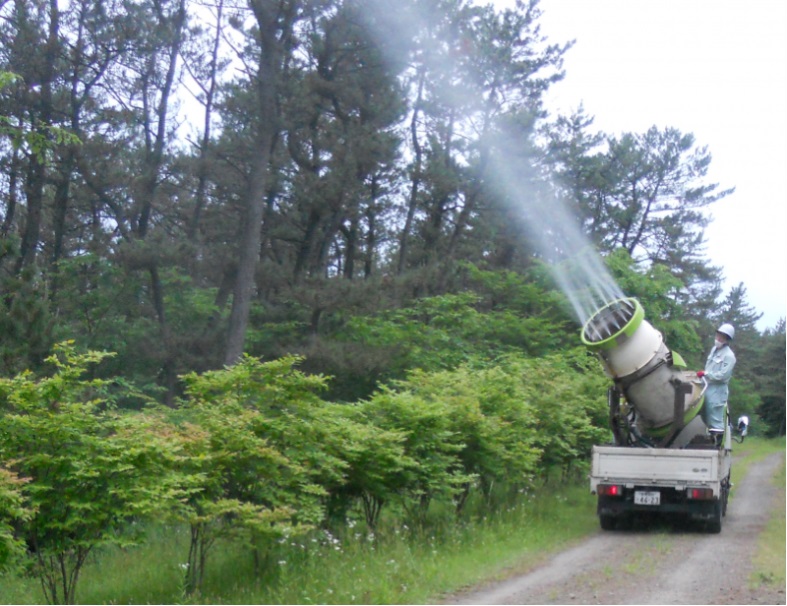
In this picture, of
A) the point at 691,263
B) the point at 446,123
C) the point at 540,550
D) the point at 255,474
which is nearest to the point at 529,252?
the point at 446,123

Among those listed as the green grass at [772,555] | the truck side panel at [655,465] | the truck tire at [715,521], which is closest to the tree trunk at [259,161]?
the truck side panel at [655,465]

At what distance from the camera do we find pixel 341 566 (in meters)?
9.24

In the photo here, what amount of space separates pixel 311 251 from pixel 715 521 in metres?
18.1

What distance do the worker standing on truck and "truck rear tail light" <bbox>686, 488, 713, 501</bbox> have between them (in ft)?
4.16

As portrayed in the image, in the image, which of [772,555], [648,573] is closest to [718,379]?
[772,555]

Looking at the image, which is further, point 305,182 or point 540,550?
point 305,182

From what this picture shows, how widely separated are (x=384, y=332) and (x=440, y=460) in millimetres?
14543

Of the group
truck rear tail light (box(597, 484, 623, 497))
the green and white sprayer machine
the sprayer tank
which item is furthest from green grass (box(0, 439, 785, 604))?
the sprayer tank

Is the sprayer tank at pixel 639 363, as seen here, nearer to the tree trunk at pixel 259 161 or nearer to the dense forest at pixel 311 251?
the dense forest at pixel 311 251

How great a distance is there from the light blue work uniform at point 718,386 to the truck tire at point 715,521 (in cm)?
118

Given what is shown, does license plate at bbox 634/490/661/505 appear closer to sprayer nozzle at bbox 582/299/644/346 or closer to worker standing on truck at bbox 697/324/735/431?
worker standing on truck at bbox 697/324/735/431

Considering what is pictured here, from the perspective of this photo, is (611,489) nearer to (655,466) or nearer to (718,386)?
(655,466)

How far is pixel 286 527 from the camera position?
27.7ft

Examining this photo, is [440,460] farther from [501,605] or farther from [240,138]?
[240,138]
